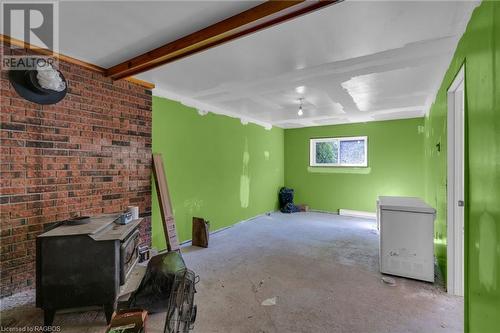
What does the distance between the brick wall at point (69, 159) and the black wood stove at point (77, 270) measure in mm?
752

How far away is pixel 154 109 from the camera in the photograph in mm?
3582

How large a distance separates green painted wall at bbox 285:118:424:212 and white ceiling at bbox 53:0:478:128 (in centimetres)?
167

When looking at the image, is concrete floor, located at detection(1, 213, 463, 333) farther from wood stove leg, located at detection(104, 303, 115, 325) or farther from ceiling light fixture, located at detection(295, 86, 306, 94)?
ceiling light fixture, located at detection(295, 86, 306, 94)

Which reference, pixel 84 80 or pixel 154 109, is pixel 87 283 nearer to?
pixel 84 80

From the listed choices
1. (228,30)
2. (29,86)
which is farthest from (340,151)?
(29,86)

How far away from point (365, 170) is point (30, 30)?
648 centimetres

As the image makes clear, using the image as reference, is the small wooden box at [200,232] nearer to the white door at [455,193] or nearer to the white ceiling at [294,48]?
the white ceiling at [294,48]

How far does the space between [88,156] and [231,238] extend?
2.66 metres

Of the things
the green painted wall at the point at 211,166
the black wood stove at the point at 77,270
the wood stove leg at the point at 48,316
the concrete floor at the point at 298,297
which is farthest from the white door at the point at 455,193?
the wood stove leg at the point at 48,316

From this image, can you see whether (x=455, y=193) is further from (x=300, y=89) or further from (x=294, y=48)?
(x=300, y=89)

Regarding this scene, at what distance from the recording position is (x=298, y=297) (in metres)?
2.38

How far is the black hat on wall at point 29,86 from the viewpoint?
7.36 feet

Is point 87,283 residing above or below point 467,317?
above

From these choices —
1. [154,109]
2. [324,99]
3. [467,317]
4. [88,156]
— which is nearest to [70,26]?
[88,156]
